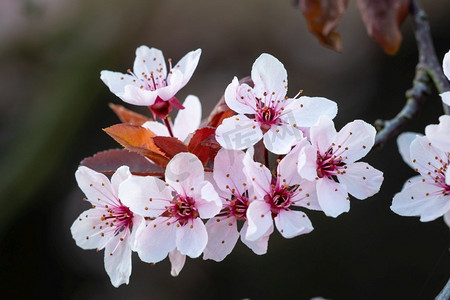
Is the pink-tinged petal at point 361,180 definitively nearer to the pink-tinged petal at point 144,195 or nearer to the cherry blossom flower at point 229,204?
the cherry blossom flower at point 229,204

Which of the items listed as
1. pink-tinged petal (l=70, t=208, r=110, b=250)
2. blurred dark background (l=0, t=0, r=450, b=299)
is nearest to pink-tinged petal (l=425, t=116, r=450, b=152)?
pink-tinged petal (l=70, t=208, r=110, b=250)

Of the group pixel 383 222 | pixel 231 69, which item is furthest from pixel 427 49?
pixel 231 69

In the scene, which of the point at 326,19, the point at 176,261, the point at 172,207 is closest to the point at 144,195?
the point at 172,207

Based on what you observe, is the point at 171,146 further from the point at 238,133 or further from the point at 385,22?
the point at 385,22

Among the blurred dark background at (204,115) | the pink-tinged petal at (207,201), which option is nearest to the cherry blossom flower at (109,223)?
the pink-tinged petal at (207,201)

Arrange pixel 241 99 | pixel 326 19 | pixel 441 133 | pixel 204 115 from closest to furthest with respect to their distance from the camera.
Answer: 1. pixel 441 133
2. pixel 241 99
3. pixel 326 19
4. pixel 204 115

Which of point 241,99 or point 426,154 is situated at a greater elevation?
point 241,99
